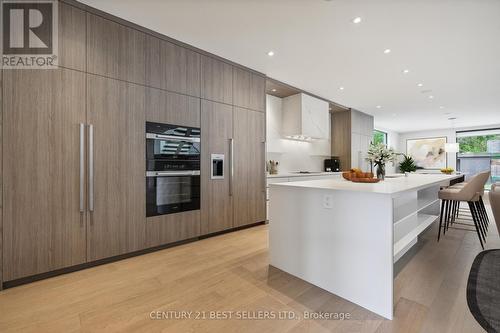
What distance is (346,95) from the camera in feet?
17.4

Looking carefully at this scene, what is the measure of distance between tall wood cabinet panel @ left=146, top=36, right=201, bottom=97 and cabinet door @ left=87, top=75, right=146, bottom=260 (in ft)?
0.88

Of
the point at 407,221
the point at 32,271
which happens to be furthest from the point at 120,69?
the point at 407,221

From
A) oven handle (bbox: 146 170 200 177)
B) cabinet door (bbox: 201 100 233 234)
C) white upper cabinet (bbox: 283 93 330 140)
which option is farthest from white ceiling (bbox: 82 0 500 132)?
oven handle (bbox: 146 170 200 177)

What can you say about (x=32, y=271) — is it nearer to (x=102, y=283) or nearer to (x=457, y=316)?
(x=102, y=283)

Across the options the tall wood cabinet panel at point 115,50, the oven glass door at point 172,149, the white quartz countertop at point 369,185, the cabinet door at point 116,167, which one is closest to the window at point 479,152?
the white quartz countertop at point 369,185

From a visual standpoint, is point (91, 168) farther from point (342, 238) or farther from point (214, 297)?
point (342, 238)

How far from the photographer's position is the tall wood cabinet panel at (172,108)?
9.00 ft

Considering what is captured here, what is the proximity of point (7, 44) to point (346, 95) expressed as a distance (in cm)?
539

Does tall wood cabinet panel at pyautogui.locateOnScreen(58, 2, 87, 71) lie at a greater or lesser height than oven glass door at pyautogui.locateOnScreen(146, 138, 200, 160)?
greater

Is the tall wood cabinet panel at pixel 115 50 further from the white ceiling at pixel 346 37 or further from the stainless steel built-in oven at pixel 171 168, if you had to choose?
the stainless steel built-in oven at pixel 171 168

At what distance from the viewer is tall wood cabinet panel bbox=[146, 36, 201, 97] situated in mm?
2752

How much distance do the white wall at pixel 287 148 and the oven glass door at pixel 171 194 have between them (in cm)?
220

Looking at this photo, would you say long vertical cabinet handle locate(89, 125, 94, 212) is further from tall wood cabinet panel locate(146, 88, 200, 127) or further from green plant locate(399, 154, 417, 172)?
green plant locate(399, 154, 417, 172)

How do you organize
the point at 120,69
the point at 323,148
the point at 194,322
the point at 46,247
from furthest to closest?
the point at 323,148 → the point at 120,69 → the point at 46,247 → the point at 194,322
